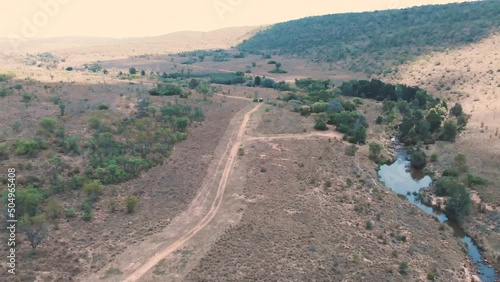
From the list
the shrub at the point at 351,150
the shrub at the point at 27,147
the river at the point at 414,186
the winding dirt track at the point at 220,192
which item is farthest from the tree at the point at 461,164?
the shrub at the point at 27,147

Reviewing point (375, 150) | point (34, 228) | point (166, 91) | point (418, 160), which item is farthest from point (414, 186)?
point (166, 91)

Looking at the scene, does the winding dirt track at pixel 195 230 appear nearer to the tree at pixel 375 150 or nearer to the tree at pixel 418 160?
the tree at pixel 375 150

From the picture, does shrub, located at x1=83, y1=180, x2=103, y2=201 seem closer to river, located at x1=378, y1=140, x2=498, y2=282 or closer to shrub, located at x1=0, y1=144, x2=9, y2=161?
shrub, located at x1=0, y1=144, x2=9, y2=161

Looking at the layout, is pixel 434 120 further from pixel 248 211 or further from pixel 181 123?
pixel 248 211

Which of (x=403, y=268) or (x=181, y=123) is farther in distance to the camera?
(x=181, y=123)

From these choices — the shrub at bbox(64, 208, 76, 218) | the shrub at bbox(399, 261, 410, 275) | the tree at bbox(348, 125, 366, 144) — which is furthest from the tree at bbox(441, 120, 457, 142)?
the shrub at bbox(64, 208, 76, 218)

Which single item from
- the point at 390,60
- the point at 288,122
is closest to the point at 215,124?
the point at 288,122

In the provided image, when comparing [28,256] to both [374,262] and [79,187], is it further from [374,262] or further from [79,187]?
[374,262]
